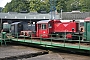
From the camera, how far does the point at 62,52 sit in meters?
19.0

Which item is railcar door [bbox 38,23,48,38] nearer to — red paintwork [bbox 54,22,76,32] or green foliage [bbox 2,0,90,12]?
red paintwork [bbox 54,22,76,32]

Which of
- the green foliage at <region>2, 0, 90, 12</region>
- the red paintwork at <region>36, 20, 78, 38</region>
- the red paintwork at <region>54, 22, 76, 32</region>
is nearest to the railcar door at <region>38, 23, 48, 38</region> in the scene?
the red paintwork at <region>36, 20, 78, 38</region>

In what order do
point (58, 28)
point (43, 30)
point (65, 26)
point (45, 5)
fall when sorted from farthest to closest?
point (45, 5) → point (43, 30) → point (58, 28) → point (65, 26)

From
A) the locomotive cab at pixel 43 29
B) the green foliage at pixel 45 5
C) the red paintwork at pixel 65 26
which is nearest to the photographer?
the red paintwork at pixel 65 26

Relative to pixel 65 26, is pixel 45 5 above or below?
above

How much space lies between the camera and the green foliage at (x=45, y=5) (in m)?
83.5

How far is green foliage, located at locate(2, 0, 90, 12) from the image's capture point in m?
83.5

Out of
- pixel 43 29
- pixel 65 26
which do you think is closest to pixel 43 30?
pixel 43 29

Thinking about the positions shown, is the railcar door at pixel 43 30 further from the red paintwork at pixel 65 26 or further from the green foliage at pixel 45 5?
the green foliage at pixel 45 5

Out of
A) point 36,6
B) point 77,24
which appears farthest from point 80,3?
point 77,24

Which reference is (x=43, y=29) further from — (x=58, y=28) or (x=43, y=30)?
(x=58, y=28)

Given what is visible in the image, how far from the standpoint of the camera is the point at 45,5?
88.9 metres

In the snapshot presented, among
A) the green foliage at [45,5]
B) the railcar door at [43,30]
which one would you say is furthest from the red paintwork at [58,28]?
the green foliage at [45,5]

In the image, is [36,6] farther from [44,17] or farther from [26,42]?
[26,42]
